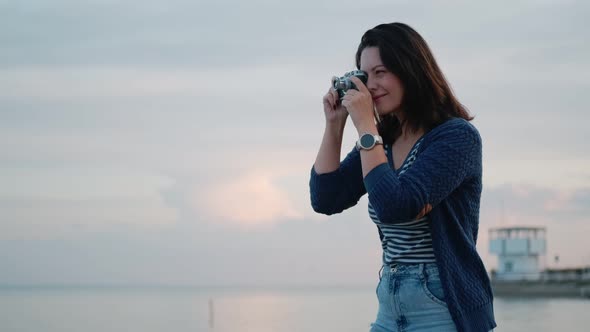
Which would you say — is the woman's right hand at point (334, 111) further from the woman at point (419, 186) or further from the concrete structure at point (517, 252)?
the concrete structure at point (517, 252)

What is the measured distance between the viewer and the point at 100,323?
52.9 meters

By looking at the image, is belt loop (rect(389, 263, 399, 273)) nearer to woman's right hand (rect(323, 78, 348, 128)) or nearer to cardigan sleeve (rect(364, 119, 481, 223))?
cardigan sleeve (rect(364, 119, 481, 223))

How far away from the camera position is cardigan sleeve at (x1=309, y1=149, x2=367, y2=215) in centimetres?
308

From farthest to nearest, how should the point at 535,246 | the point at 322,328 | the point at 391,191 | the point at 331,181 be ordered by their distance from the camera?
1. the point at 535,246
2. the point at 322,328
3. the point at 331,181
4. the point at 391,191

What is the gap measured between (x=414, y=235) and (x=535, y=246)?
6009 centimetres

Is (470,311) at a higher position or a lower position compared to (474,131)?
lower

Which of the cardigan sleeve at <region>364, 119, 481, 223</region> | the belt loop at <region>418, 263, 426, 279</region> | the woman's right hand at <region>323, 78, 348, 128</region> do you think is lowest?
the belt loop at <region>418, 263, 426, 279</region>

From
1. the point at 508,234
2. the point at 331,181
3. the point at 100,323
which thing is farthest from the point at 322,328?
the point at 331,181

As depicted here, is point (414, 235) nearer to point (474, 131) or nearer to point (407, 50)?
point (474, 131)

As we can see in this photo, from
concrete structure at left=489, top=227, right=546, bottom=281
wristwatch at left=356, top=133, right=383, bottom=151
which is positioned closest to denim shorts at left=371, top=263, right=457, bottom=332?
wristwatch at left=356, top=133, right=383, bottom=151

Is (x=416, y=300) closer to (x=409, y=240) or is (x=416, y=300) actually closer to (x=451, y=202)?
(x=409, y=240)

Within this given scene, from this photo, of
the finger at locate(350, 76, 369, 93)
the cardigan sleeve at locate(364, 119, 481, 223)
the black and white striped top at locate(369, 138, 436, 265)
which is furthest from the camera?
the finger at locate(350, 76, 369, 93)

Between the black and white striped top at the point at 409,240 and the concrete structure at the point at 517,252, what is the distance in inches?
2348

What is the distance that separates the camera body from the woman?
0.02 meters
